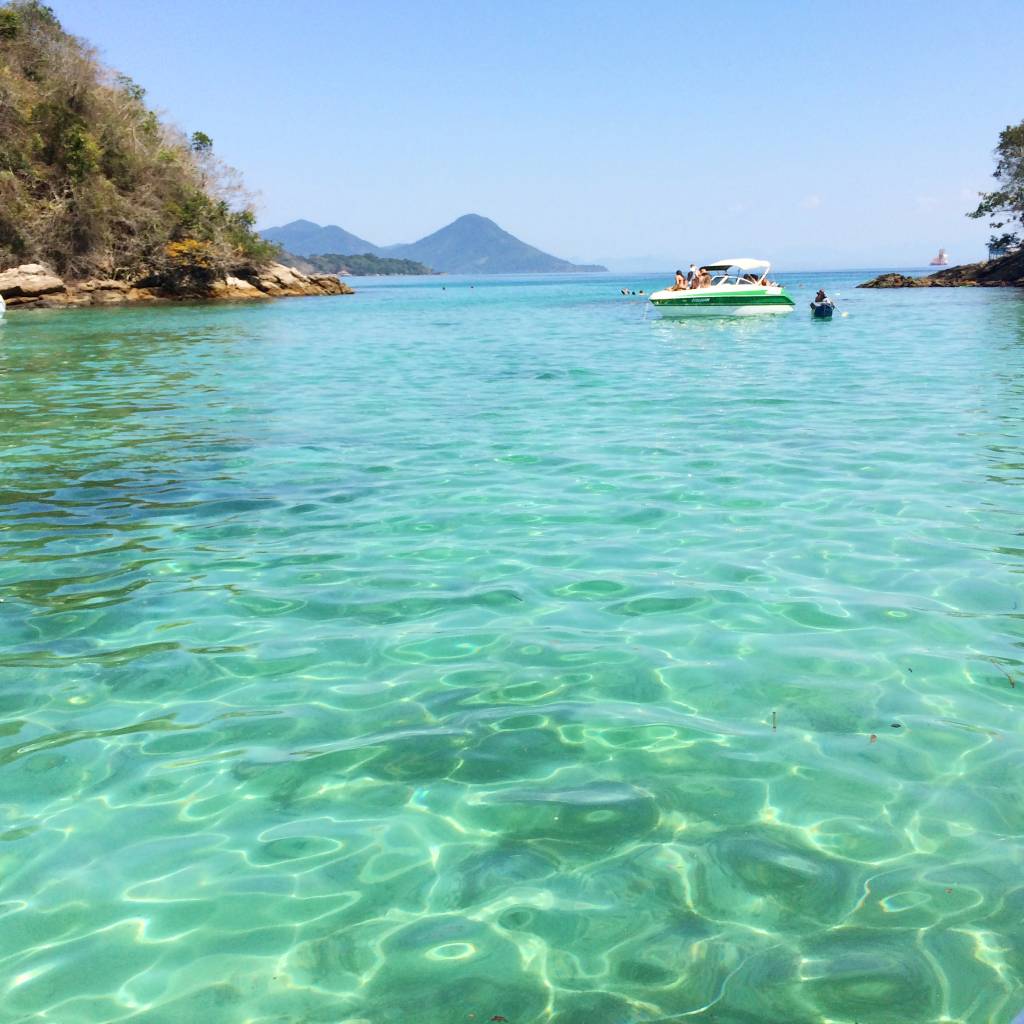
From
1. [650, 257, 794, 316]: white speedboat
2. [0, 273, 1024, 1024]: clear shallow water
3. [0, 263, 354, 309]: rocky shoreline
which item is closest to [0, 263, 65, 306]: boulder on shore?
[0, 263, 354, 309]: rocky shoreline

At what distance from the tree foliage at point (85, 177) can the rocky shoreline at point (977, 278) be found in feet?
167

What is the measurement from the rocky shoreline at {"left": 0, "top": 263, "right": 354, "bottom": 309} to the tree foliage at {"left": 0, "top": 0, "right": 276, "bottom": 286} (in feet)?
3.36

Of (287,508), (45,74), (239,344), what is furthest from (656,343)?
(45,74)

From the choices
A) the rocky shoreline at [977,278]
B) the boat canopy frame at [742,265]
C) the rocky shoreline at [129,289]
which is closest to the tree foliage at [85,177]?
the rocky shoreline at [129,289]

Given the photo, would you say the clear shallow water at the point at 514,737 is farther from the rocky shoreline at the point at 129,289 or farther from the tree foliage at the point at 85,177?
the tree foliage at the point at 85,177

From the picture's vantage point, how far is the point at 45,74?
49719 mm

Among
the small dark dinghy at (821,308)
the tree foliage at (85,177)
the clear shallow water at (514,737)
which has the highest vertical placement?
the tree foliage at (85,177)

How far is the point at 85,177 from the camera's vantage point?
4809 cm

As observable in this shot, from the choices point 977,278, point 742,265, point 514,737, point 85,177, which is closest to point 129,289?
point 85,177

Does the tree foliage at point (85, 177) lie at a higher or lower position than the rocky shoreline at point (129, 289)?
higher

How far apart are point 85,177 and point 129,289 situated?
5933 mm

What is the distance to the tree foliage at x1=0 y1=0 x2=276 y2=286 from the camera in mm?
46750

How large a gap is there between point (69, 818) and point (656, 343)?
23235 millimetres

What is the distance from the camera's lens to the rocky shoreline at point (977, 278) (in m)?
64.0
